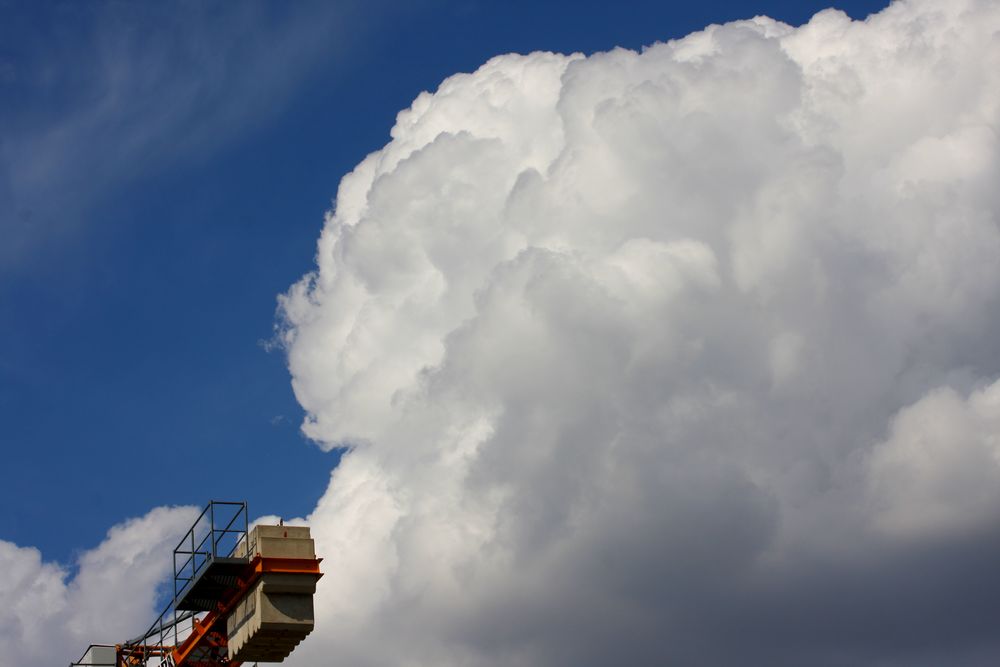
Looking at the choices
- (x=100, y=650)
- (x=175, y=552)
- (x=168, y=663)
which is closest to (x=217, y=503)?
(x=175, y=552)

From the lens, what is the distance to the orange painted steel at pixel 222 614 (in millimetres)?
55281

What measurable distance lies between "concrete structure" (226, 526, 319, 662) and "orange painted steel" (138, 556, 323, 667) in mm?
150

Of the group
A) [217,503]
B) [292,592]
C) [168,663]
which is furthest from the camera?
[168,663]

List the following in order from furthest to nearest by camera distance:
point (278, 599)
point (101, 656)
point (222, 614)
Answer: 1. point (101, 656)
2. point (222, 614)
3. point (278, 599)

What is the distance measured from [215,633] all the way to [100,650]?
37.0 ft

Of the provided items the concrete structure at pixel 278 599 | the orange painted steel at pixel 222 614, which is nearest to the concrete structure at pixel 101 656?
the orange painted steel at pixel 222 614

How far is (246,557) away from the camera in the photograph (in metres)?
56.9

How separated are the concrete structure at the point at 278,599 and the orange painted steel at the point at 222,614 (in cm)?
15

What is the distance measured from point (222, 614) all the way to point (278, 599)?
5499 mm

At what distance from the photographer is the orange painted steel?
181 ft

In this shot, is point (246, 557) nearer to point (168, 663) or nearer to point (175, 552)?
point (175, 552)

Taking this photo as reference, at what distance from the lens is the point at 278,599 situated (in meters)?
55.1

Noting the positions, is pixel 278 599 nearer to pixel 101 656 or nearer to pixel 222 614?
pixel 222 614

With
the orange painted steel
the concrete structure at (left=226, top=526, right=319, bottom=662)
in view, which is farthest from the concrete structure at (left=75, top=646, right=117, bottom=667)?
the concrete structure at (left=226, top=526, right=319, bottom=662)
